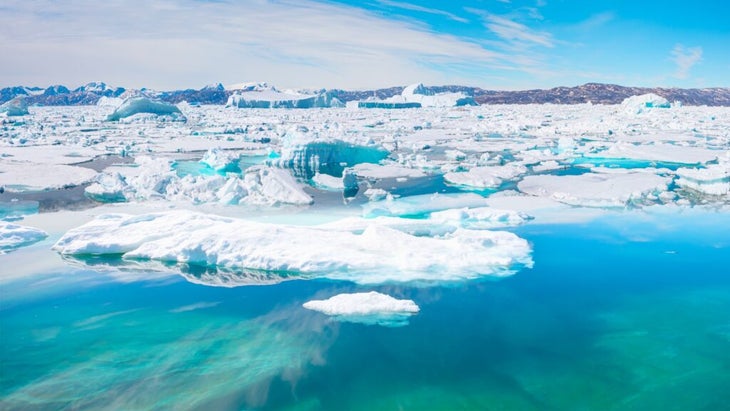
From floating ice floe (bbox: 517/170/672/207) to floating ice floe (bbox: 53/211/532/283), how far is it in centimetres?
372

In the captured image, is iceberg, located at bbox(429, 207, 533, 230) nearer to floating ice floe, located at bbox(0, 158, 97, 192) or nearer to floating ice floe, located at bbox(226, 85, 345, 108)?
floating ice floe, located at bbox(0, 158, 97, 192)

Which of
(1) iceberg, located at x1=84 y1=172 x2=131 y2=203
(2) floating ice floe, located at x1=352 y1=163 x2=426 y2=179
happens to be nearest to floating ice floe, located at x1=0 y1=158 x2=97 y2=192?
(1) iceberg, located at x1=84 y1=172 x2=131 y2=203

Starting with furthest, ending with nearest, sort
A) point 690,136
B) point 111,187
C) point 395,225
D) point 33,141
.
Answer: point 690,136, point 33,141, point 111,187, point 395,225

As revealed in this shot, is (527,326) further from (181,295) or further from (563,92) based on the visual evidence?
(563,92)

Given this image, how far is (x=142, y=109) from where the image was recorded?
3741 cm

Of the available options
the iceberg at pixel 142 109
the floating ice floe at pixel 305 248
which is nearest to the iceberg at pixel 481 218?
the floating ice floe at pixel 305 248

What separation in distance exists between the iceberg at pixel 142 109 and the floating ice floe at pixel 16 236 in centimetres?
3035

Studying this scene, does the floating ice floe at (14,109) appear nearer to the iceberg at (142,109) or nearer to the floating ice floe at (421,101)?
the iceberg at (142,109)

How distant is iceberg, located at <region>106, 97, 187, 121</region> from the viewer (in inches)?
1405

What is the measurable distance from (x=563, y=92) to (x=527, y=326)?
294 feet

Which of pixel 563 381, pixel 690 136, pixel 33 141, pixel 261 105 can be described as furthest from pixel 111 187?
pixel 261 105

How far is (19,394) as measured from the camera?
13.3 ft

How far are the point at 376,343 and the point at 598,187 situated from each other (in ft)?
27.6

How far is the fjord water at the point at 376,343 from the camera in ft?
13.1
